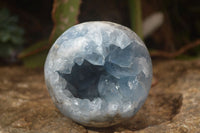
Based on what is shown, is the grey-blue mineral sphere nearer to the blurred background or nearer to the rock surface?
the rock surface

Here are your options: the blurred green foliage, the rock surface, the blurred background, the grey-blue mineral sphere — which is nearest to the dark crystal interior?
the grey-blue mineral sphere

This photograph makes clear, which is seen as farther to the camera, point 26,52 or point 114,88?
point 26,52

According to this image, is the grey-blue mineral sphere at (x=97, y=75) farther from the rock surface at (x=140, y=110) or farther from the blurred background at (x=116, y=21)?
the blurred background at (x=116, y=21)

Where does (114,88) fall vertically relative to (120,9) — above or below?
above

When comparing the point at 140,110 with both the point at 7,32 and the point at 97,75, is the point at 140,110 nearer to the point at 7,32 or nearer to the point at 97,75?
the point at 97,75

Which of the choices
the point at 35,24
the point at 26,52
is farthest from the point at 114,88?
the point at 35,24

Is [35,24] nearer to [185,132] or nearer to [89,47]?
[89,47]

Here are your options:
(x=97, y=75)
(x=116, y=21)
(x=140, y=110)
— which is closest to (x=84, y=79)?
(x=97, y=75)

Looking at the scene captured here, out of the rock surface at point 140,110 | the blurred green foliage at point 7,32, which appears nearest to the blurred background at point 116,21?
the blurred green foliage at point 7,32
